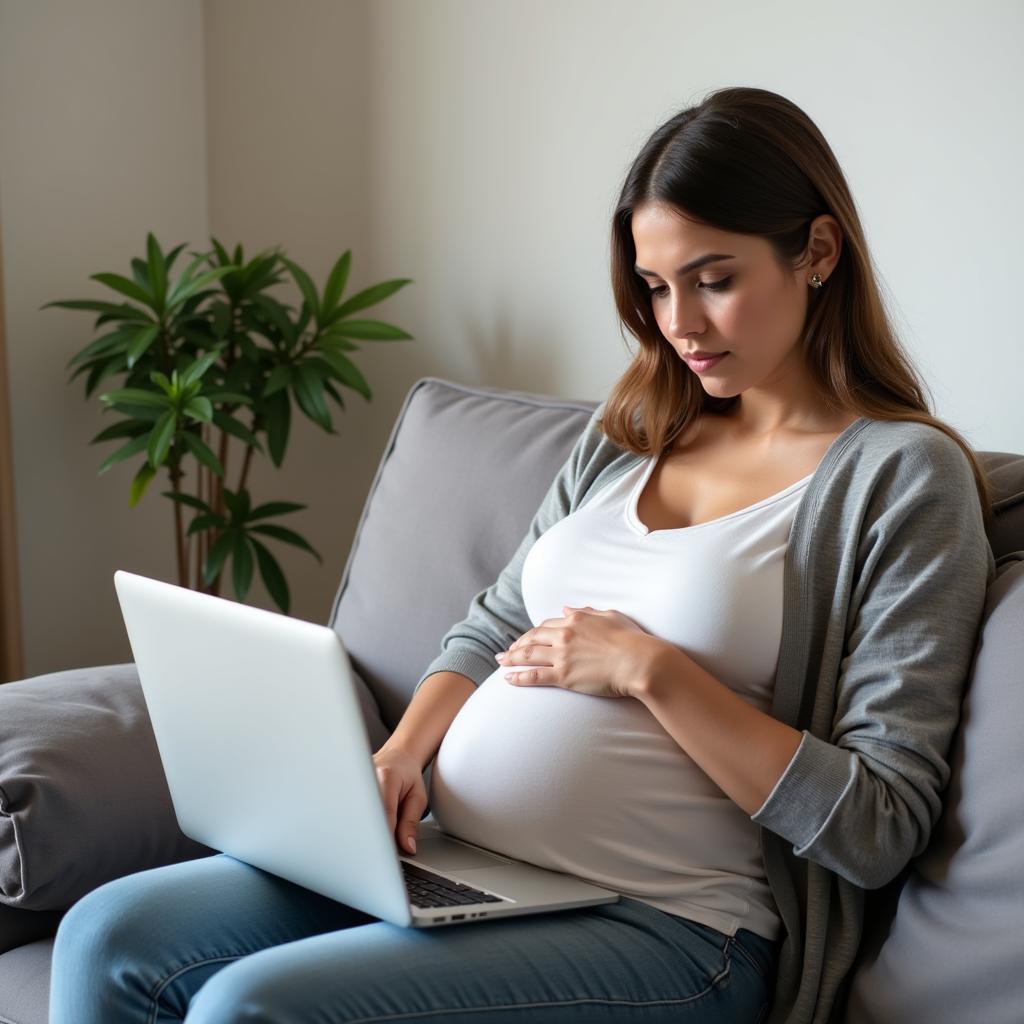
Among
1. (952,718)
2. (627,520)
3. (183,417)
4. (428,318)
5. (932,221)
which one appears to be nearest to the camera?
(952,718)

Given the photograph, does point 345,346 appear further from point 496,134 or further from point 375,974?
point 375,974

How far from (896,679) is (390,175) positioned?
5.82ft

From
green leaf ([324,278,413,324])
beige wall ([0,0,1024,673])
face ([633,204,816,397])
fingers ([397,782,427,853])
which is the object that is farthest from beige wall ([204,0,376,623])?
fingers ([397,782,427,853])

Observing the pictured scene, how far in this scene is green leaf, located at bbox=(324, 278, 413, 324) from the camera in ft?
7.83

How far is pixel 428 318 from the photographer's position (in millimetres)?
2559

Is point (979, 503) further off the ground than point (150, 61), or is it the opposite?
point (150, 61)

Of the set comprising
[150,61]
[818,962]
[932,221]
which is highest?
[150,61]

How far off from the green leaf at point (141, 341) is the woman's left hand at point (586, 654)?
3.95ft

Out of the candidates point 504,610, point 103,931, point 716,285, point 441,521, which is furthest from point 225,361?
point 103,931

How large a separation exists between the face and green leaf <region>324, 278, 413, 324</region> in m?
1.14

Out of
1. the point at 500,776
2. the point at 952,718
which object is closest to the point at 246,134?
the point at 500,776

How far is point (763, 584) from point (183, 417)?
4.52 ft

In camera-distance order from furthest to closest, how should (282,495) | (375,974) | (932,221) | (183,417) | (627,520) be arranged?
(282,495)
(183,417)
(932,221)
(627,520)
(375,974)

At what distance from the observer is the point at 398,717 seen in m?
1.69
